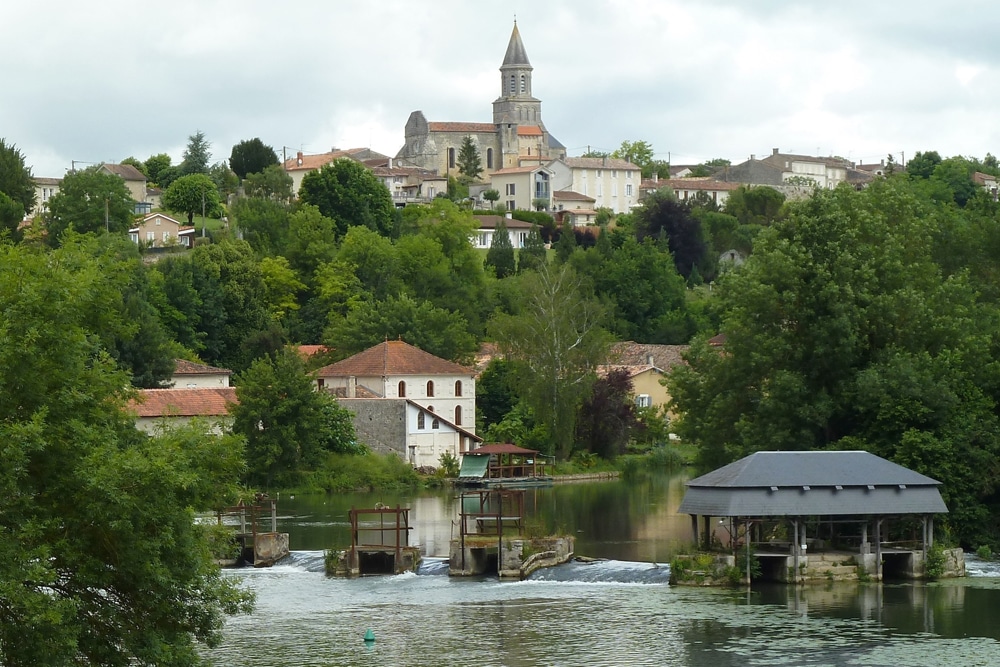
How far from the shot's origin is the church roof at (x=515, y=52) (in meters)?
195

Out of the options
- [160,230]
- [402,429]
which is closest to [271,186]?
[160,230]

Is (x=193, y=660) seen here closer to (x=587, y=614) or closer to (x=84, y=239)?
(x=84, y=239)

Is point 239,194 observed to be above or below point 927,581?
above

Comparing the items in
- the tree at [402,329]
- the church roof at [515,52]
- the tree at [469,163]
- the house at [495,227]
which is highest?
the church roof at [515,52]

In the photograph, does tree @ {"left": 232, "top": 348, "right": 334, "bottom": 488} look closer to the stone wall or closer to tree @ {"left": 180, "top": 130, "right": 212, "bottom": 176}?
the stone wall

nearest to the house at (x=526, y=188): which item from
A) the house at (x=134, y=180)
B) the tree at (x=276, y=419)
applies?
the house at (x=134, y=180)

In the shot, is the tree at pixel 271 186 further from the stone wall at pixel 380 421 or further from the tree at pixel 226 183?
the stone wall at pixel 380 421

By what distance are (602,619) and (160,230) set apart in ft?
271

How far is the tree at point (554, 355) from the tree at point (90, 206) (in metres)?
33.4

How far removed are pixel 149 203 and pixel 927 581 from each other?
102 metres

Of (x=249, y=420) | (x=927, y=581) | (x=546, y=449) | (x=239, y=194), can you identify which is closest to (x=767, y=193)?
(x=239, y=194)

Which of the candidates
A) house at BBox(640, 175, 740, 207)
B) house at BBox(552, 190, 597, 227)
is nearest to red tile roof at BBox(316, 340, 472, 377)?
house at BBox(552, 190, 597, 227)

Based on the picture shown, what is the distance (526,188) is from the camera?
15288cm

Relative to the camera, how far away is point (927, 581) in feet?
128
